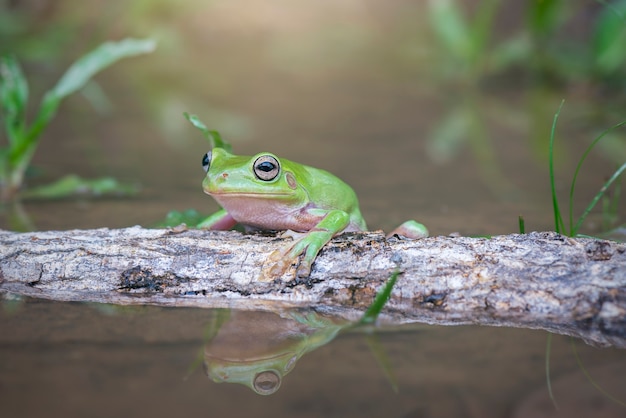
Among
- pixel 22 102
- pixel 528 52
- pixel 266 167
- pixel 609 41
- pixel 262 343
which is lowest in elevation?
pixel 262 343

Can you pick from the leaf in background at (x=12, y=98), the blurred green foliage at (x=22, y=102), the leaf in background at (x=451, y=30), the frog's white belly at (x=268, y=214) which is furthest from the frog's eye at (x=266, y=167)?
the leaf in background at (x=451, y=30)

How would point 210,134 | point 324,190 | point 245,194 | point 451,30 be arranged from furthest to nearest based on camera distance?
point 451,30 < point 210,134 < point 324,190 < point 245,194

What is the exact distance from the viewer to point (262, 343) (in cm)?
230

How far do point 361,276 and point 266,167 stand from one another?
2.18ft

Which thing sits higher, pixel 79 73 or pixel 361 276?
pixel 79 73

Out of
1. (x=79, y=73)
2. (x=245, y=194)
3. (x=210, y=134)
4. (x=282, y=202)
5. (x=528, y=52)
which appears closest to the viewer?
(x=245, y=194)

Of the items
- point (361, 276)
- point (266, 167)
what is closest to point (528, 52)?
point (266, 167)

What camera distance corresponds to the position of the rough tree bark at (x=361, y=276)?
2451 mm

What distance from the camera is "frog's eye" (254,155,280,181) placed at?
293 cm

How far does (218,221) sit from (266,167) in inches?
19.4

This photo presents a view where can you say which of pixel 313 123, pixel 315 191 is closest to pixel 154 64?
pixel 313 123

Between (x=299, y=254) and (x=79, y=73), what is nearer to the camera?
(x=299, y=254)

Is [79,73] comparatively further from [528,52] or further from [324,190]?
[528,52]

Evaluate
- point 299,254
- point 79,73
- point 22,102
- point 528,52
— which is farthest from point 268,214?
point 528,52
